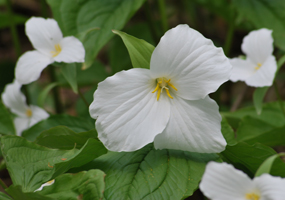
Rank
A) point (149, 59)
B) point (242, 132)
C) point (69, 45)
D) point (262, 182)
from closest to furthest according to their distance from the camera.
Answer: point (262, 182) → point (149, 59) → point (69, 45) → point (242, 132)

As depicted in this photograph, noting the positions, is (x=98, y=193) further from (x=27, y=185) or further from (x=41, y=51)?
(x=41, y=51)

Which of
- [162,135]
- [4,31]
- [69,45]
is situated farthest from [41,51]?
[4,31]

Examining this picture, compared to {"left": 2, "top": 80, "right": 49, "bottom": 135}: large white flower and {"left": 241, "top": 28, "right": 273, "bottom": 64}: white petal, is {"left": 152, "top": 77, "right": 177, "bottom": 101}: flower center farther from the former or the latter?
{"left": 2, "top": 80, "right": 49, "bottom": 135}: large white flower

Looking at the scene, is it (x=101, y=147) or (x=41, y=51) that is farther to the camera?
(x=41, y=51)

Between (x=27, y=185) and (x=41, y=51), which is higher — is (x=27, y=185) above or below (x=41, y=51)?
below

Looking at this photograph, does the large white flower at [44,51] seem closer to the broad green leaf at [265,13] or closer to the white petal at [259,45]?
Answer: the white petal at [259,45]

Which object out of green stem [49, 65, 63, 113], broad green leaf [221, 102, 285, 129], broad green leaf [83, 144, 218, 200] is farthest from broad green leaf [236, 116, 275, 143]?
green stem [49, 65, 63, 113]

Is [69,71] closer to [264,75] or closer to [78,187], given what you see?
[78,187]

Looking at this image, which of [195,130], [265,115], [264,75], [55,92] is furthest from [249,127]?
[55,92]
